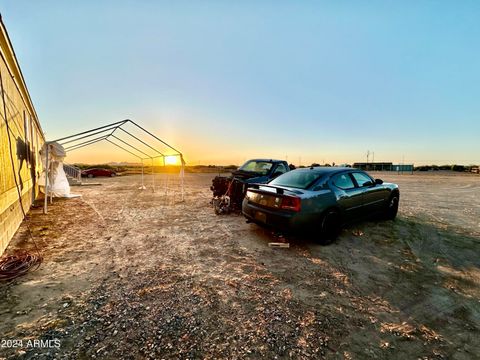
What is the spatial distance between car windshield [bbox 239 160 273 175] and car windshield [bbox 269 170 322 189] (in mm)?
2122

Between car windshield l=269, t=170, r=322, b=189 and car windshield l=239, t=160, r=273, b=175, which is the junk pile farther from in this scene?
car windshield l=269, t=170, r=322, b=189

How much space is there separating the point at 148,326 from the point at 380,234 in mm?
5407

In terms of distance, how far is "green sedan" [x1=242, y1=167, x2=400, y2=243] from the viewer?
459 centimetres

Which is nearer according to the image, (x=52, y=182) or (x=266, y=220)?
(x=266, y=220)

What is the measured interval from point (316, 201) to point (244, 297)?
8.32 feet

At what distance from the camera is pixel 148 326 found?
2389mm

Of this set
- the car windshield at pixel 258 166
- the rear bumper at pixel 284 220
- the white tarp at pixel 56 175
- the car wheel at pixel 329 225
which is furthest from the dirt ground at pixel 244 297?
the white tarp at pixel 56 175

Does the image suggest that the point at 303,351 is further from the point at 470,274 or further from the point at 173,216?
the point at 173,216

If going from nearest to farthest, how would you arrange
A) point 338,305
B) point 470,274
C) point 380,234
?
1. point 338,305
2. point 470,274
3. point 380,234

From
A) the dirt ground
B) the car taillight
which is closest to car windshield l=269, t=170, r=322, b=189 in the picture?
the car taillight

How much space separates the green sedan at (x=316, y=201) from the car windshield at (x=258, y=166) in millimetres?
2151

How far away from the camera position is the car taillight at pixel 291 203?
14.9 feet

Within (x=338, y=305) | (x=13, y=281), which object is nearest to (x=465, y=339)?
(x=338, y=305)

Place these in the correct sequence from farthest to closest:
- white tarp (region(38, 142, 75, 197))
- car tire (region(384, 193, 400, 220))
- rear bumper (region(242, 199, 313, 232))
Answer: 1. white tarp (region(38, 142, 75, 197))
2. car tire (region(384, 193, 400, 220))
3. rear bumper (region(242, 199, 313, 232))
